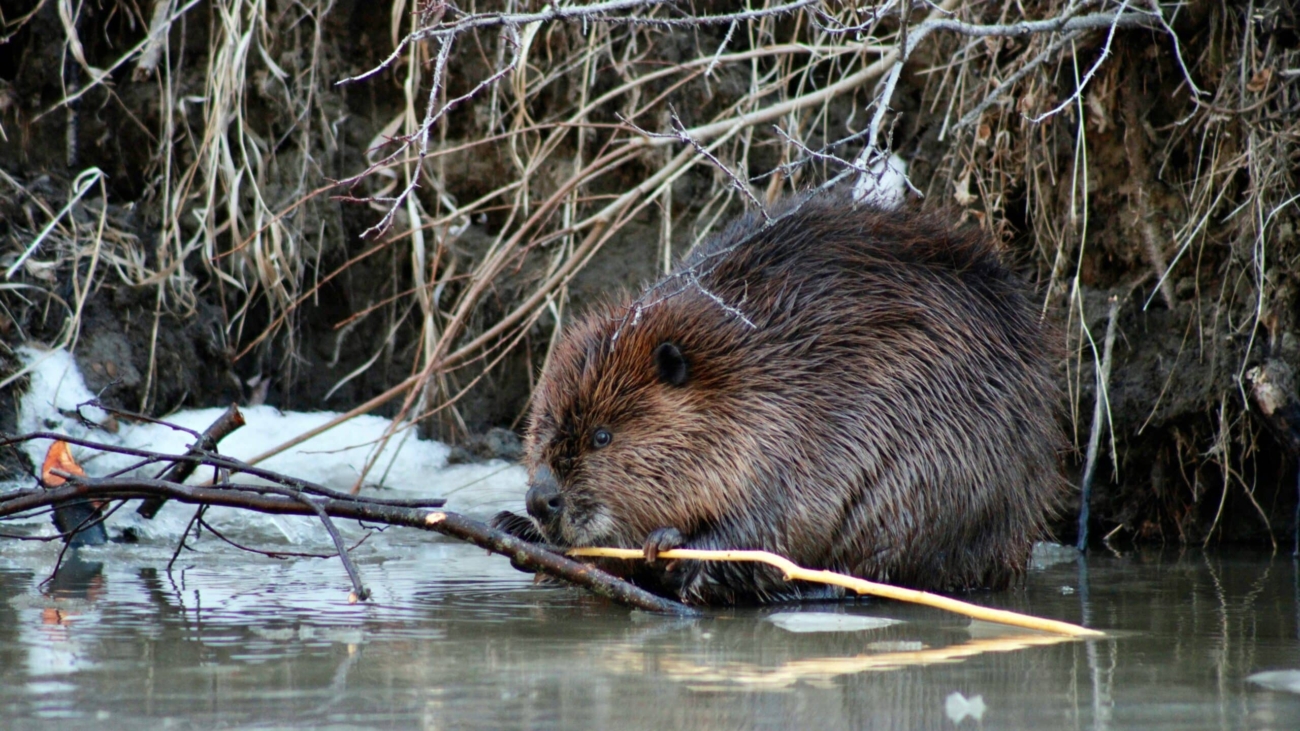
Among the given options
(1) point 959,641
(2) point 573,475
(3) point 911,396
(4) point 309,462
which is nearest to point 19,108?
(4) point 309,462

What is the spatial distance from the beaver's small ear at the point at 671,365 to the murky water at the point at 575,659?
1.85ft

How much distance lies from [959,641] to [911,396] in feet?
3.14

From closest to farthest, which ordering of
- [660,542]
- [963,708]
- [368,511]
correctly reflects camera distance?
[963,708] < [368,511] < [660,542]

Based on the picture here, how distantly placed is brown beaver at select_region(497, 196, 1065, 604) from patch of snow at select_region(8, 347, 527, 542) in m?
1.13

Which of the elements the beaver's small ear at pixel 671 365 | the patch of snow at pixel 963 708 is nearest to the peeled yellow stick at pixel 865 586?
the beaver's small ear at pixel 671 365

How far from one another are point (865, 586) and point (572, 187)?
76.1 inches

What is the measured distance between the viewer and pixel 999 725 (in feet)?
5.69

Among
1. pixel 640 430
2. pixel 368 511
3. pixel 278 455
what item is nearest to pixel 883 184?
pixel 640 430

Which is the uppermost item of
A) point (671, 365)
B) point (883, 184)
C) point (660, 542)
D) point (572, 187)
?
point (883, 184)

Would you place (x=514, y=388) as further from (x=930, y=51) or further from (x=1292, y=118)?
(x=1292, y=118)

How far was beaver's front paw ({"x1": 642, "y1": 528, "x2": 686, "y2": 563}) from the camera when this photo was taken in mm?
3004

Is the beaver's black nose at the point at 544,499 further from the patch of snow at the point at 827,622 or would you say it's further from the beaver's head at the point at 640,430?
the patch of snow at the point at 827,622

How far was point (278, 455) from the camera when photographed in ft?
15.4

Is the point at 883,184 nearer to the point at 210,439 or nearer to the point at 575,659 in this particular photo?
the point at 210,439
